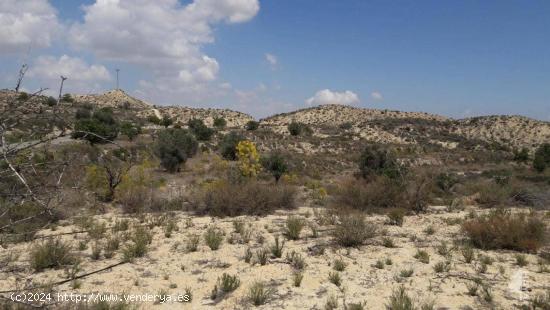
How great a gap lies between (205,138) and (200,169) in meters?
17.0

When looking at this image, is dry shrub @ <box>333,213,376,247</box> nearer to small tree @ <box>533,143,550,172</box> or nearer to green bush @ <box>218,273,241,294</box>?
green bush @ <box>218,273,241,294</box>

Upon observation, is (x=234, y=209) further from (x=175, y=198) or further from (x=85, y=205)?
(x=85, y=205)

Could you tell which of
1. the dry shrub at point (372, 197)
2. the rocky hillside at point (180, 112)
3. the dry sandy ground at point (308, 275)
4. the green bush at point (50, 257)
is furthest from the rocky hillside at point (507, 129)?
the green bush at point (50, 257)

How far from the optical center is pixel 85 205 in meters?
14.1

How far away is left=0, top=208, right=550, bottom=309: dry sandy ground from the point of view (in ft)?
22.4

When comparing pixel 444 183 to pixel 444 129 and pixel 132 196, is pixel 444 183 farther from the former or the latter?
pixel 444 129

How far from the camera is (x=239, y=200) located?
13.4m

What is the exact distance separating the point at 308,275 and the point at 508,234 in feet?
16.4

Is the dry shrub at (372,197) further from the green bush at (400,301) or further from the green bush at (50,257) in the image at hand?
the green bush at (50,257)

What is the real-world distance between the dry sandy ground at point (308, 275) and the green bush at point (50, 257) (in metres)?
0.19

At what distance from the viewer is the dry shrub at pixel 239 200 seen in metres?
13.3

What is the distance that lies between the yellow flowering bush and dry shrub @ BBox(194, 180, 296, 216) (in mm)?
2357

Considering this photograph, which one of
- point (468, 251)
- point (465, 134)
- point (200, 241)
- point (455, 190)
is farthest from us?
point (465, 134)

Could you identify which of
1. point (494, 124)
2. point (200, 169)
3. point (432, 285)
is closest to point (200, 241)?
point (432, 285)
